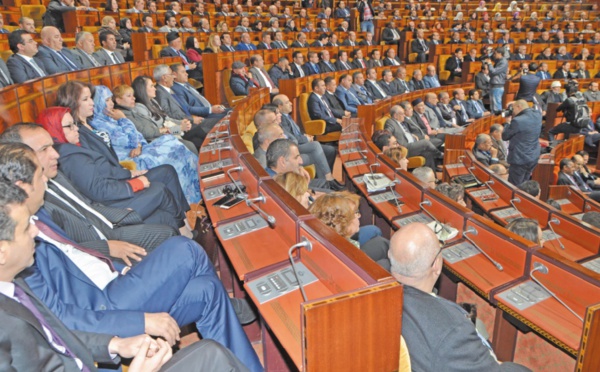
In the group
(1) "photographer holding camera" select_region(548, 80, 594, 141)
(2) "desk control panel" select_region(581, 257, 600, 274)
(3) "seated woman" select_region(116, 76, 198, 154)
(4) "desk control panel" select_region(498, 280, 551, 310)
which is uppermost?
(3) "seated woman" select_region(116, 76, 198, 154)

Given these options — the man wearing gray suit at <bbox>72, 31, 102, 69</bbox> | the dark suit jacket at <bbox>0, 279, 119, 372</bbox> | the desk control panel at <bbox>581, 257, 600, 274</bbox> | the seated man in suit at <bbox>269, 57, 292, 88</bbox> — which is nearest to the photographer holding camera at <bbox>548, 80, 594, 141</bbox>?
the seated man in suit at <bbox>269, 57, 292, 88</bbox>

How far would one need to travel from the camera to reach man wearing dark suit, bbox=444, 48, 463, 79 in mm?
6262

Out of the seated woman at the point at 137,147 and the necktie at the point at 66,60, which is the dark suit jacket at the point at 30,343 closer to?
the seated woman at the point at 137,147

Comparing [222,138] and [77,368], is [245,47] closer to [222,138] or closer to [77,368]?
[222,138]

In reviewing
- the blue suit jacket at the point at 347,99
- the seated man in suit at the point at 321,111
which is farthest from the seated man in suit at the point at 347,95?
the seated man in suit at the point at 321,111

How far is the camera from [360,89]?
4.79 meters

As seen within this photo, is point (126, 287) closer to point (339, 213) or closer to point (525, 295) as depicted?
A: point (339, 213)

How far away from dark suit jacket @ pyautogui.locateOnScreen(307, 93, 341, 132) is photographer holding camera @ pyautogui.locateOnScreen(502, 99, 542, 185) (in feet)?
4.32

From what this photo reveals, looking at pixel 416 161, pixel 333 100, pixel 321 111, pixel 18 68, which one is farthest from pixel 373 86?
pixel 18 68

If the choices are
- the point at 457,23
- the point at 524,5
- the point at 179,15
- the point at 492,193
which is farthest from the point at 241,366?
the point at 524,5

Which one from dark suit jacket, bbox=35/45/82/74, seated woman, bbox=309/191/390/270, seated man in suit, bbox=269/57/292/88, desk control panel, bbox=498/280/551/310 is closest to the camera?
desk control panel, bbox=498/280/551/310

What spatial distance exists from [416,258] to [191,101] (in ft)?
8.19

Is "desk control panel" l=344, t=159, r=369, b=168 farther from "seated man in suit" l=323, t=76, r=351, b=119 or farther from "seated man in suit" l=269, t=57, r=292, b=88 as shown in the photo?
"seated man in suit" l=269, t=57, r=292, b=88

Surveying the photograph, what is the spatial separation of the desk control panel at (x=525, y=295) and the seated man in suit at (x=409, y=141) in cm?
239
